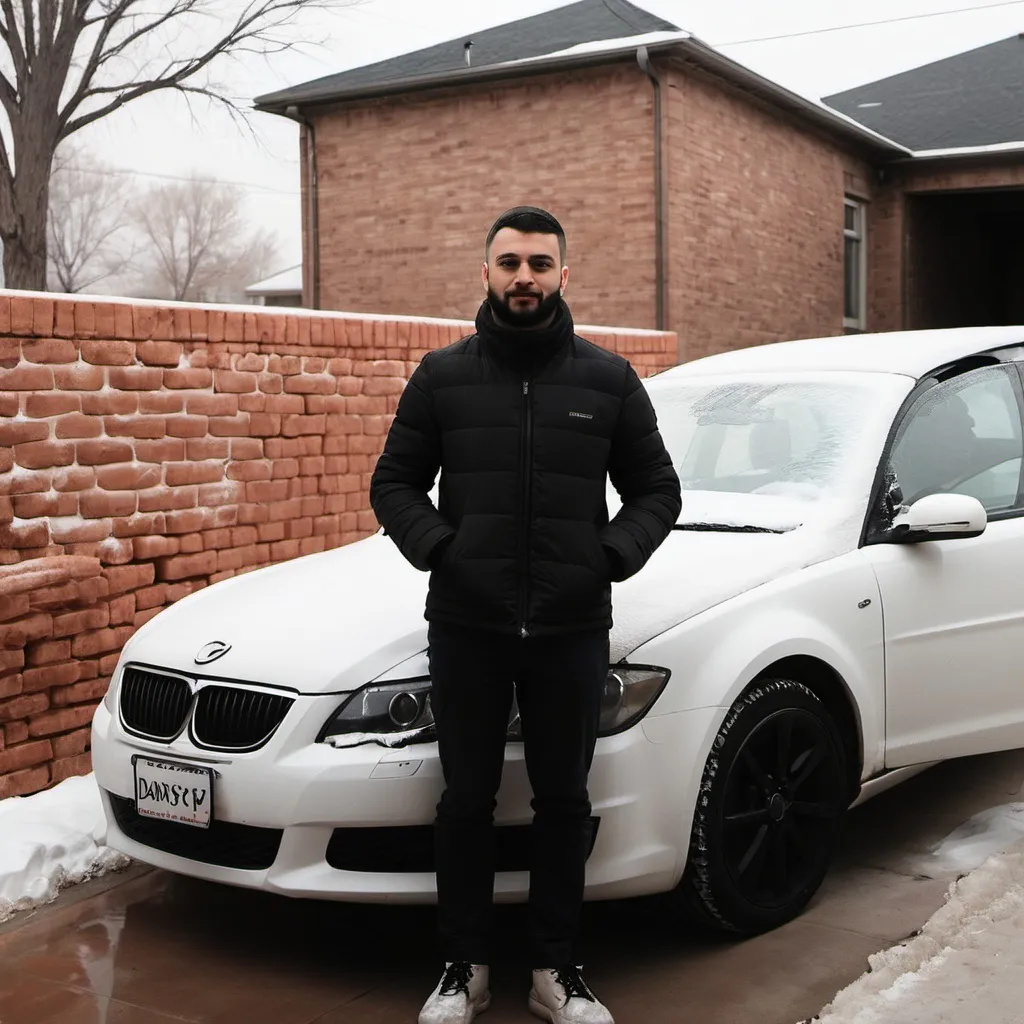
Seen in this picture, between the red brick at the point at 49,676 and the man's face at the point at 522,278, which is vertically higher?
the man's face at the point at 522,278

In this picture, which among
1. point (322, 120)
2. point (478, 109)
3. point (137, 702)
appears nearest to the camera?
point (137, 702)

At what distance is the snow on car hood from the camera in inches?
134

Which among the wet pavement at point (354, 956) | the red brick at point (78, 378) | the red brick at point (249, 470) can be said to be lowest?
the wet pavement at point (354, 956)

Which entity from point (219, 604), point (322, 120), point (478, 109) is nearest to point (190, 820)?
point (219, 604)

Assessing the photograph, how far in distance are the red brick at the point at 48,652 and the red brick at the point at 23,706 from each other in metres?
0.12

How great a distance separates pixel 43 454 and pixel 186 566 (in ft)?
3.09

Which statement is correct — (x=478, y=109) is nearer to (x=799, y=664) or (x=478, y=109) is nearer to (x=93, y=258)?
(x=799, y=664)

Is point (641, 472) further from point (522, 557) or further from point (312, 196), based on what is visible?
point (312, 196)

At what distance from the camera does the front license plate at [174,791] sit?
3.36 m

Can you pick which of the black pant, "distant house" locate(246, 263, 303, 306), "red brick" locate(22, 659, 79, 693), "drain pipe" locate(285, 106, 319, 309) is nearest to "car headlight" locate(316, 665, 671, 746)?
the black pant

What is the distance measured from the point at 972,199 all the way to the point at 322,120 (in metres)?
10.5

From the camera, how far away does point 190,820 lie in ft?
11.1

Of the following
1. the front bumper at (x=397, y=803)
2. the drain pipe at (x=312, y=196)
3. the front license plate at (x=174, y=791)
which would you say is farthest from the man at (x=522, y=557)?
the drain pipe at (x=312, y=196)

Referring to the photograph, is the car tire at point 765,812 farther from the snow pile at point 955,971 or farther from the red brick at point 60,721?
the red brick at point 60,721
